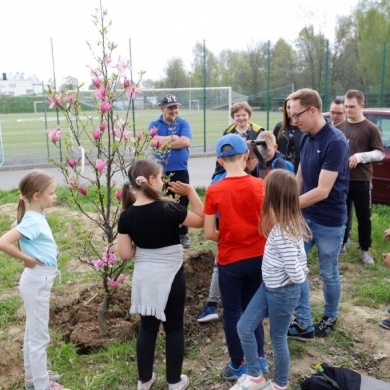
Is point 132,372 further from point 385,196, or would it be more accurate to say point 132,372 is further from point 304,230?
point 385,196

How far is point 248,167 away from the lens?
355 cm

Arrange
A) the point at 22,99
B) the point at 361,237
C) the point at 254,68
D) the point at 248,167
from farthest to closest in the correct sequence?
1. the point at 254,68
2. the point at 22,99
3. the point at 361,237
4. the point at 248,167

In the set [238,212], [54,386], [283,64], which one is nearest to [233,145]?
[238,212]

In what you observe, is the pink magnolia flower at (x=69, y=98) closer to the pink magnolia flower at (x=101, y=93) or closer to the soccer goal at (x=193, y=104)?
the pink magnolia flower at (x=101, y=93)

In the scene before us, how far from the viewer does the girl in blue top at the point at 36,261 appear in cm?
282

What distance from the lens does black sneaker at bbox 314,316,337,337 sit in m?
3.71

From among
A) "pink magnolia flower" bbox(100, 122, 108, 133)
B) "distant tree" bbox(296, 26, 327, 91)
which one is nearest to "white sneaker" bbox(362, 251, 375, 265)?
"pink magnolia flower" bbox(100, 122, 108, 133)

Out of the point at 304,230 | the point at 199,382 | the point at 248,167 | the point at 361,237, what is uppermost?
the point at 248,167

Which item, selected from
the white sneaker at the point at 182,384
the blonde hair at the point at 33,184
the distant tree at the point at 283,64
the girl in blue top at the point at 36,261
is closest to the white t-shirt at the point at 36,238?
the girl in blue top at the point at 36,261

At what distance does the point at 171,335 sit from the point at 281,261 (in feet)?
2.85

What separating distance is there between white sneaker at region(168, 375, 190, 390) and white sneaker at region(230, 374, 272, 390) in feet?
1.03

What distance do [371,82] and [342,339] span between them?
1634 cm

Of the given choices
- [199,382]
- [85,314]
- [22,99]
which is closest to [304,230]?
[199,382]

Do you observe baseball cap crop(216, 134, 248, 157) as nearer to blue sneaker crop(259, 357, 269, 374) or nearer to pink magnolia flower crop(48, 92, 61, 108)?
pink magnolia flower crop(48, 92, 61, 108)
